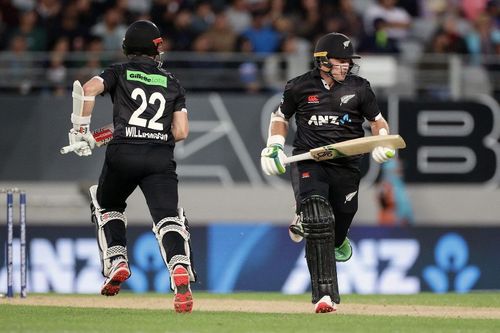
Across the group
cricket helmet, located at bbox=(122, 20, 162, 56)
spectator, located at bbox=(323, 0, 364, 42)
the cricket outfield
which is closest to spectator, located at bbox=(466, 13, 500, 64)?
spectator, located at bbox=(323, 0, 364, 42)

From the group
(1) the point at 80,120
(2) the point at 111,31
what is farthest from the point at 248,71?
(1) the point at 80,120

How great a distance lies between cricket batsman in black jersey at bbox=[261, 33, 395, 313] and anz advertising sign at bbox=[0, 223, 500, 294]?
551cm

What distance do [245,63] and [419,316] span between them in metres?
8.29

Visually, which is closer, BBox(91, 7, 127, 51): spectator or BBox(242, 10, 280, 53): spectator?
BBox(91, 7, 127, 51): spectator

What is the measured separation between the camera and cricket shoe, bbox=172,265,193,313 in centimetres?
1023

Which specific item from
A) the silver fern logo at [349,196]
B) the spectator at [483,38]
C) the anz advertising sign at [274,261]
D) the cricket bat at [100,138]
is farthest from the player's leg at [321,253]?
the spectator at [483,38]

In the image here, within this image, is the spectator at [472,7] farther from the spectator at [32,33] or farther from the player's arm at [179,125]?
the player's arm at [179,125]

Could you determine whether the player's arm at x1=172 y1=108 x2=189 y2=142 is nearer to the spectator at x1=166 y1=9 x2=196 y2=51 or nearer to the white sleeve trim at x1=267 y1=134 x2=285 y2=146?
the white sleeve trim at x1=267 y1=134 x2=285 y2=146

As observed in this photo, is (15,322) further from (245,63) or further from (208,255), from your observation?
(245,63)

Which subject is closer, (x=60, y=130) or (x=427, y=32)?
(x=60, y=130)

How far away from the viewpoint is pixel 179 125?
1053 cm

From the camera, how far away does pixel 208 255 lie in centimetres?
1675

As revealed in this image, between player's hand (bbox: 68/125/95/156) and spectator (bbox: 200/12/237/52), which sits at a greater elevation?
spectator (bbox: 200/12/237/52)

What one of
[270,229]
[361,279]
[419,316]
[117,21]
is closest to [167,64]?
[117,21]
